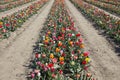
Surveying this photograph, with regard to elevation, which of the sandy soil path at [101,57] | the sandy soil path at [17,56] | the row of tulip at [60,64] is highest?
the row of tulip at [60,64]

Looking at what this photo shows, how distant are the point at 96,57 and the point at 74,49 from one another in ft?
3.41

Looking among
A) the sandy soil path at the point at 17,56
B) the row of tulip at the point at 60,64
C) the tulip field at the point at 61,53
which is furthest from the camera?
the sandy soil path at the point at 17,56

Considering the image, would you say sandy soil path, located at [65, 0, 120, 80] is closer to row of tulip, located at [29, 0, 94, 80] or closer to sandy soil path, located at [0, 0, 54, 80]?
row of tulip, located at [29, 0, 94, 80]

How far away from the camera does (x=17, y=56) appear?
32.6 feet

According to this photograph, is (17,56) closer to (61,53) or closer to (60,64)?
(61,53)

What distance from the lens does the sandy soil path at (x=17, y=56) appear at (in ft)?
26.5

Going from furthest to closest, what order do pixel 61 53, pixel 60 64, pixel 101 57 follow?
1. pixel 101 57
2. pixel 61 53
3. pixel 60 64

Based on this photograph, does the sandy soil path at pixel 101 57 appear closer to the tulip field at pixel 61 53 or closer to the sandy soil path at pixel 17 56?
the tulip field at pixel 61 53

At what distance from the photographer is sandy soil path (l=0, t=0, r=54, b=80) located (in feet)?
26.5

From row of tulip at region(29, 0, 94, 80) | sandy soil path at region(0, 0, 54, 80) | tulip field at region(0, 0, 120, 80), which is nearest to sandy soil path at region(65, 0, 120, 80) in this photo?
tulip field at region(0, 0, 120, 80)

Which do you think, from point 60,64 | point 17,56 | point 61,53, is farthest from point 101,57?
point 17,56

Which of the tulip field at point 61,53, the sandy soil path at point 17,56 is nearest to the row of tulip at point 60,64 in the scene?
the tulip field at point 61,53

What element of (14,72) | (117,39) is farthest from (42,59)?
(117,39)

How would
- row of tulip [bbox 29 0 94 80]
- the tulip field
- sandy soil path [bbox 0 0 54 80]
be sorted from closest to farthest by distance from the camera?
row of tulip [bbox 29 0 94 80]
the tulip field
sandy soil path [bbox 0 0 54 80]
